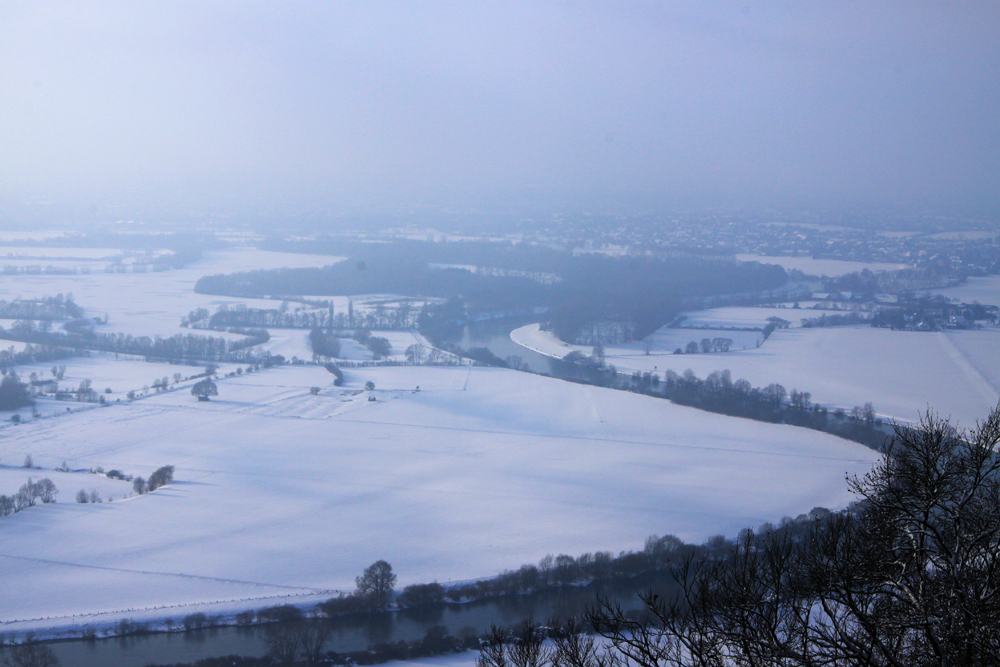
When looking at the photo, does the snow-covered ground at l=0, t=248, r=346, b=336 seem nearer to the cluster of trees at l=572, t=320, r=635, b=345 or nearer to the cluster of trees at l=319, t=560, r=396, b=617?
the cluster of trees at l=572, t=320, r=635, b=345

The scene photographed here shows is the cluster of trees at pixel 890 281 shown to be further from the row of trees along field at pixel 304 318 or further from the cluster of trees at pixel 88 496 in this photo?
the cluster of trees at pixel 88 496

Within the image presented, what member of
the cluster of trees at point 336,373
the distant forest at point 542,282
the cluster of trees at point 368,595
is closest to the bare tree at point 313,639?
the cluster of trees at point 368,595

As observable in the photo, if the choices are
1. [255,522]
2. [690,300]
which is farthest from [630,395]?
[690,300]

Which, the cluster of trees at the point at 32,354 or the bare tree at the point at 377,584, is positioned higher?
the cluster of trees at the point at 32,354

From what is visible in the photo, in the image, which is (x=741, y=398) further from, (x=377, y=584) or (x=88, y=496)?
(x=88, y=496)

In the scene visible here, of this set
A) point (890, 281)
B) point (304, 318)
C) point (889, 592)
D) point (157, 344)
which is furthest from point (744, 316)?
point (889, 592)

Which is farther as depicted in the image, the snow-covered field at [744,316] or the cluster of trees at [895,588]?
the snow-covered field at [744,316]
